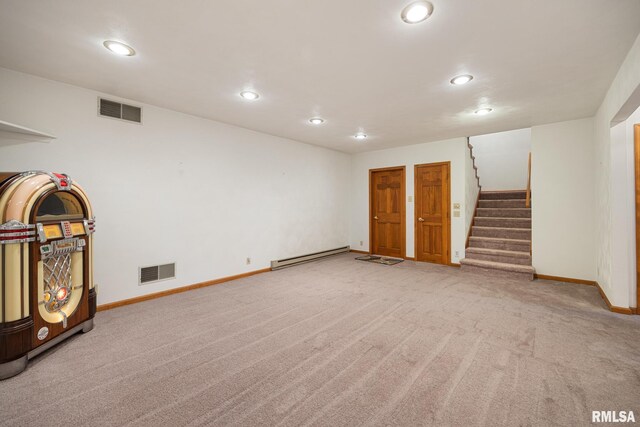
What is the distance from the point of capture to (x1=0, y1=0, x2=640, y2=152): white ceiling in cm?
197

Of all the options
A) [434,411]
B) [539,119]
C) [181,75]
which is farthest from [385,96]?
[434,411]

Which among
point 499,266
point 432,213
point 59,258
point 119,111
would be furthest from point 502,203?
point 59,258

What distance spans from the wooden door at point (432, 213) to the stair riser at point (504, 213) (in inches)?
49.6

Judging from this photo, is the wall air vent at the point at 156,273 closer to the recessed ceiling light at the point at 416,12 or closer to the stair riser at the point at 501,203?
the recessed ceiling light at the point at 416,12

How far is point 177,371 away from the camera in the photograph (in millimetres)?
2145

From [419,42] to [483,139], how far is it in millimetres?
6893

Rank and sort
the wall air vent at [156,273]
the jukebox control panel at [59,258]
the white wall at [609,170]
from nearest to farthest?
the jukebox control panel at [59,258]
the white wall at [609,170]
the wall air vent at [156,273]

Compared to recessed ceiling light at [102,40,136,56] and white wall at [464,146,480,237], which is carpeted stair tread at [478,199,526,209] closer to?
white wall at [464,146,480,237]

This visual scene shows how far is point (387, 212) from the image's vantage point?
6.94 m

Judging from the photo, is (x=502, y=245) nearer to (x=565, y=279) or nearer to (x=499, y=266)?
(x=499, y=266)

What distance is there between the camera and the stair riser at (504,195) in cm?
677

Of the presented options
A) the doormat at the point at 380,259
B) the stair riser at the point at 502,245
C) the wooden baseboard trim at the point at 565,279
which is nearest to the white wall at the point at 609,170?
the wooden baseboard trim at the point at 565,279

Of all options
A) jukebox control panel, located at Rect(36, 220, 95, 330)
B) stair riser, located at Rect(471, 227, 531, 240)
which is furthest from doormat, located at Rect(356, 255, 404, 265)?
jukebox control panel, located at Rect(36, 220, 95, 330)

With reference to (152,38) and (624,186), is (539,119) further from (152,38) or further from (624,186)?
(152,38)
